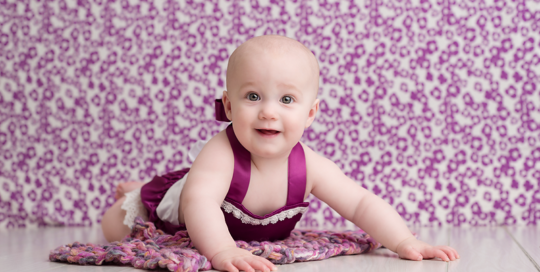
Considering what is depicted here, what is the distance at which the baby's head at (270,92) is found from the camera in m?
1.06

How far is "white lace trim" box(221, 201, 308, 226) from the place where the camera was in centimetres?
117

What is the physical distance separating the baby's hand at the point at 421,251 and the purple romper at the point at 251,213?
0.87 feet

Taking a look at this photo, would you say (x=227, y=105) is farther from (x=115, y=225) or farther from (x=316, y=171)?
(x=115, y=225)

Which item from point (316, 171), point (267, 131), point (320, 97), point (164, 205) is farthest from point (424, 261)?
point (320, 97)

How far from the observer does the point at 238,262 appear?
0.92m

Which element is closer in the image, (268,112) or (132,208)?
(268,112)

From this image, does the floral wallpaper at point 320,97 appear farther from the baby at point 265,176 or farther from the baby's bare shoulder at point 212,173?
the baby's bare shoulder at point 212,173

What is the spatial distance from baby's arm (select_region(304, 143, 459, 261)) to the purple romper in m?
0.04

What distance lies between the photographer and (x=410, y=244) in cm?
112

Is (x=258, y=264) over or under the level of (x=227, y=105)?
under

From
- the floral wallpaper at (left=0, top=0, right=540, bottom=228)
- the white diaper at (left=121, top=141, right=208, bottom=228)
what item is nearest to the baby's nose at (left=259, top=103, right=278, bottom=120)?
the white diaper at (left=121, top=141, right=208, bottom=228)

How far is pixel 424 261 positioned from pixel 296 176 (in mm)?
350

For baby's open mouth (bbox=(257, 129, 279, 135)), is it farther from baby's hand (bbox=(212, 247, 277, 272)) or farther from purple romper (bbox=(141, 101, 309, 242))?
baby's hand (bbox=(212, 247, 277, 272))

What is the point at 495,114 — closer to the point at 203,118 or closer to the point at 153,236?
the point at 203,118
